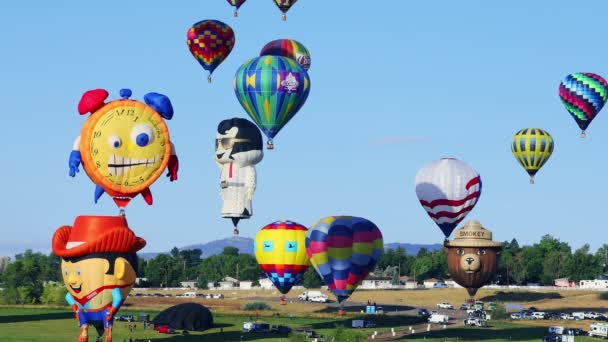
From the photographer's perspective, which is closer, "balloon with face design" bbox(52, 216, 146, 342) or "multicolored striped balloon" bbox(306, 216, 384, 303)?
"balloon with face design" bbox(52, 216, 146, 342)

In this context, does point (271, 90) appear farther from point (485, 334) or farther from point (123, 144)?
point (123, 144)

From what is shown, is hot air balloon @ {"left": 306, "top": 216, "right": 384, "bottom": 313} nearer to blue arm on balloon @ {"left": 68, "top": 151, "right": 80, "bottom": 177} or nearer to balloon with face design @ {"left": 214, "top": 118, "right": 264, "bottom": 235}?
balloon with face design @ {"left": 214, "top": 118, "right": 264, "bottom": 235}

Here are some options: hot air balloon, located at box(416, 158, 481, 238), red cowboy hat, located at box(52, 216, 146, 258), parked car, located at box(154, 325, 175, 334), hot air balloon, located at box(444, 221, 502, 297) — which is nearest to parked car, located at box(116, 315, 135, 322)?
parked car, located at box(154, 325, 175, 334)

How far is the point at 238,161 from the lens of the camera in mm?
91000

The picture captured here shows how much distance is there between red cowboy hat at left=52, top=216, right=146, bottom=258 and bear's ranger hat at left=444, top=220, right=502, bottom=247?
39.6m

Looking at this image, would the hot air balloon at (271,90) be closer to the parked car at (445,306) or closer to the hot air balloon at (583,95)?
the hot air balloon at (583,95)

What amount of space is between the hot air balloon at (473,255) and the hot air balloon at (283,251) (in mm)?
12687

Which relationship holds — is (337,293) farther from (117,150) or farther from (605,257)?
(605,257)

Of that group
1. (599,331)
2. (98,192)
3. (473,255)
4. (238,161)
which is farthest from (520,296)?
(98,192)

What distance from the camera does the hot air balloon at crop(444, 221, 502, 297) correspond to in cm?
9975

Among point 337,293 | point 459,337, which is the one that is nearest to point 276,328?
point 337,293

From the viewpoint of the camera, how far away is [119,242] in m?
65.8

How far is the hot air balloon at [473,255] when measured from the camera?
99750 mm

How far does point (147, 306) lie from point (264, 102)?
34861 mm
